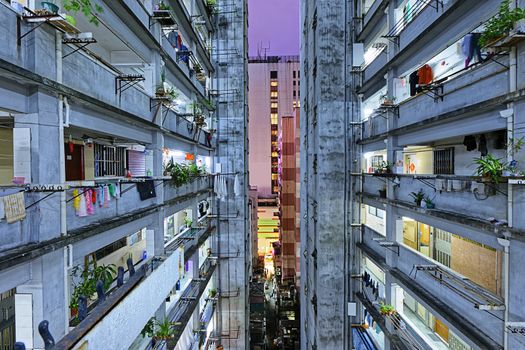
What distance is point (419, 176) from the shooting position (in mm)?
8930

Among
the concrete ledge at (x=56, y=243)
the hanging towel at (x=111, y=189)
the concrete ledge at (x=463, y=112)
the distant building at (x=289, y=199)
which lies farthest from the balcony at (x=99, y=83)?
the distant building at (x=289, y=199)

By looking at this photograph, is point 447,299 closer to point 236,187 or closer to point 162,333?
point 162,333

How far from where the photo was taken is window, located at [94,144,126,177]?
29.7 feet

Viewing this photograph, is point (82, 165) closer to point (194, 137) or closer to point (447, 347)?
point (194, 137)

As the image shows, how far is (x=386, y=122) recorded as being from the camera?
1162 centimetres

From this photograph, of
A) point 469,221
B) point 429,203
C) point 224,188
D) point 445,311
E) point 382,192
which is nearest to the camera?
point 469,221

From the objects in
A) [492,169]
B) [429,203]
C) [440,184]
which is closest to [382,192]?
[429,203]

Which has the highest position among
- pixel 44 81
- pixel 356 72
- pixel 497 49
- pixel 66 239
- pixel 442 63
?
pixel 356 72

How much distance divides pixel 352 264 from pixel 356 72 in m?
8.92

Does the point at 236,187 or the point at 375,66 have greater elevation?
the point at 375,66

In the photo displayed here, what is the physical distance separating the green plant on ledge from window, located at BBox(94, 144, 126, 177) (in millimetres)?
9336

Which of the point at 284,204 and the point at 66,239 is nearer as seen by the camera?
the point at 66,239

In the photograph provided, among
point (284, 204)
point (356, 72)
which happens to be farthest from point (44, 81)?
point (284, 204)

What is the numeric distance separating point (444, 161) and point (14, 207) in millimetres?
10539
